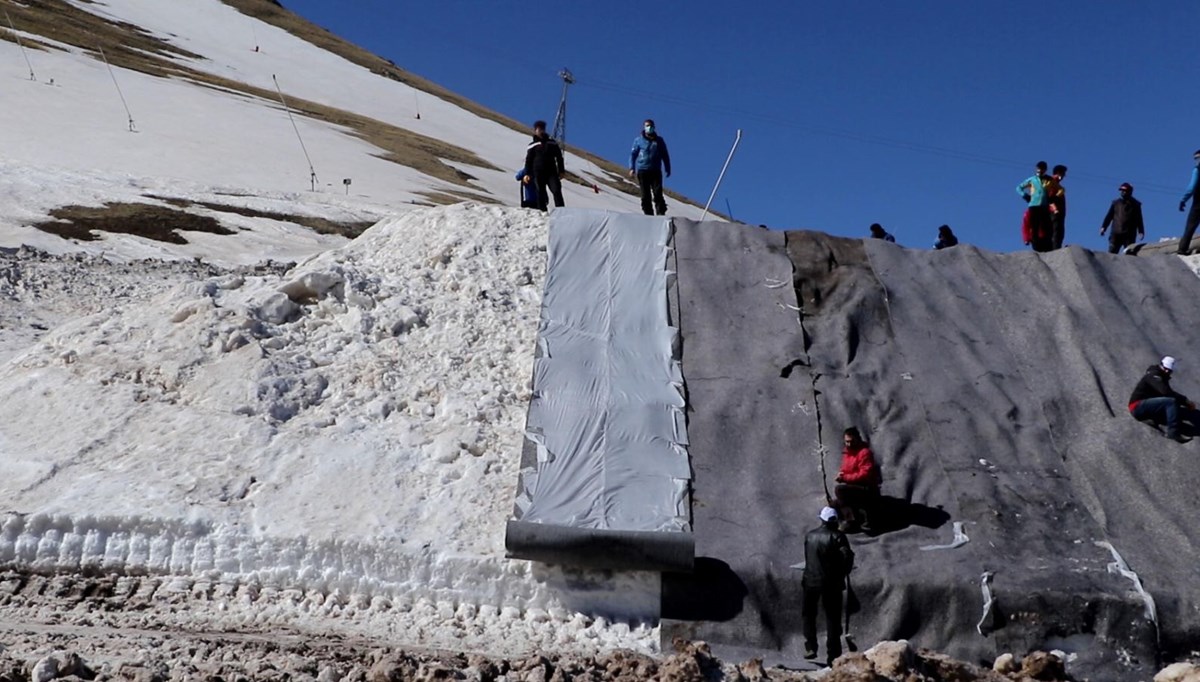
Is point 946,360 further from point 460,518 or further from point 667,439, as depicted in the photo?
point 460,518

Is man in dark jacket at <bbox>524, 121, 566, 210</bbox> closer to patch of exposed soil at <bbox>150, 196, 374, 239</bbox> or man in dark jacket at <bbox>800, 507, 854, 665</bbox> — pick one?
man in dark jacket at <bbox>800, 507, 854, 665</bbox>

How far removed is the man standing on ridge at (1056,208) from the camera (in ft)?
47.2

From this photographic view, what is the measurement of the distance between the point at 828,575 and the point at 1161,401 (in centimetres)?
431

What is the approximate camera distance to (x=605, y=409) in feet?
33.5

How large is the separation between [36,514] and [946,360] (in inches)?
314

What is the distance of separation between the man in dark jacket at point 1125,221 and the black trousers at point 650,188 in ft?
18.9

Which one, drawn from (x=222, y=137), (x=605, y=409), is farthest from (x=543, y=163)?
(x=222, y=137)

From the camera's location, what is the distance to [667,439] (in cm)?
998

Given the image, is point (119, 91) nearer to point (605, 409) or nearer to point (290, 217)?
point (290, 217)

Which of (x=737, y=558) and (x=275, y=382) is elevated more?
(x=275, y=382)

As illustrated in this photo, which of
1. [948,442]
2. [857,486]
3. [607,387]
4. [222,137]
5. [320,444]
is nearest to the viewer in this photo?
[857,486]

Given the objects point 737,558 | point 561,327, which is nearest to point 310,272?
point 561,327

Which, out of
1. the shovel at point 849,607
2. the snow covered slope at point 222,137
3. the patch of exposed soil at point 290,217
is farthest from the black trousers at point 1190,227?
the patch of exposed soil at point 290,217

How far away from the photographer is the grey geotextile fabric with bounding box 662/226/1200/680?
8523 millimetres
